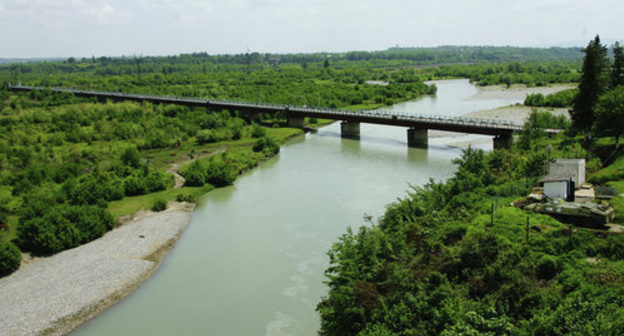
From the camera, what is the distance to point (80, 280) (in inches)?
1189

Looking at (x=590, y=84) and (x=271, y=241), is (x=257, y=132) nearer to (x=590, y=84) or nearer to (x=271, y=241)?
(x=271, y=241)

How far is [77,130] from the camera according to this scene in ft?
251

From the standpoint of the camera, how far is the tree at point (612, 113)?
41.4 metres

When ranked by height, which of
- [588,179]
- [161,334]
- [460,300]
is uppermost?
[588,179]

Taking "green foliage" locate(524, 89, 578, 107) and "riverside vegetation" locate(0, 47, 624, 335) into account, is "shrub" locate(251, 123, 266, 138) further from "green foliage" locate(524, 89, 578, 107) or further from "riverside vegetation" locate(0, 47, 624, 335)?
"green foliage" locate(524, 89, 578, 107)

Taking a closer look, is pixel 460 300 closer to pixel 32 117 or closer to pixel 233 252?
pixel 233 252

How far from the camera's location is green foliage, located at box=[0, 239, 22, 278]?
31.0 metres

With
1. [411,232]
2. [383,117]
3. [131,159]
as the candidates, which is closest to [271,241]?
[411,232]

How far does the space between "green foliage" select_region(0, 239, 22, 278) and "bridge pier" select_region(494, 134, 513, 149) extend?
158ft

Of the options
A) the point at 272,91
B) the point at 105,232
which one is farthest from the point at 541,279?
the point at 272,91

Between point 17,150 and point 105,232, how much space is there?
33239 mm

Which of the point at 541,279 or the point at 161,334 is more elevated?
the point at 541,279

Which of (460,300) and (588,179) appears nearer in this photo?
(460,300)

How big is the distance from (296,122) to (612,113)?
49.6 meters
